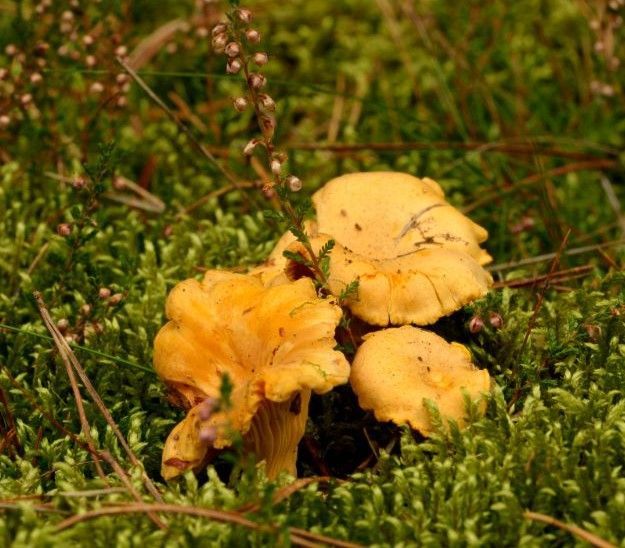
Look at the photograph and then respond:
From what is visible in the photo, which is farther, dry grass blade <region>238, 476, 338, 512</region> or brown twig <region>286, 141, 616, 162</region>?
brown twig <region>286, 141, 616, 162</region>

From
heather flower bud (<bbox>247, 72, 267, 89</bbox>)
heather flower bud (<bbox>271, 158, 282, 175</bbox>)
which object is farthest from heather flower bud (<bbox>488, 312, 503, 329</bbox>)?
heather flower bud (<bbox>247, 72, 267, 89</bbox>)

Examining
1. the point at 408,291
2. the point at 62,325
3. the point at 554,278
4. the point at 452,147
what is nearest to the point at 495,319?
the point at 408,291

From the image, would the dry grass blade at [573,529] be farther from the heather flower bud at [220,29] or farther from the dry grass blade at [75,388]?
the heather flower bud at [220,29]

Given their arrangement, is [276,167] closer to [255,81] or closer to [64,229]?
[255,81]

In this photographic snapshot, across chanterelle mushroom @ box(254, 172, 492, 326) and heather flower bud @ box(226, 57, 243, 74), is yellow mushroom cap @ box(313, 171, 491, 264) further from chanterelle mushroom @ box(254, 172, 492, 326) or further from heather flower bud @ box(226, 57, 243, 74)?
A: heather flower bud @ box(226, 57, 243, 74)

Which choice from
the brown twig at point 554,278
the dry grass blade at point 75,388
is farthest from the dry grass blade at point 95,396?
the brown twig at point 554,278

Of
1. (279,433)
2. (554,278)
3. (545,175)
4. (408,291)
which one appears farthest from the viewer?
(545,175)

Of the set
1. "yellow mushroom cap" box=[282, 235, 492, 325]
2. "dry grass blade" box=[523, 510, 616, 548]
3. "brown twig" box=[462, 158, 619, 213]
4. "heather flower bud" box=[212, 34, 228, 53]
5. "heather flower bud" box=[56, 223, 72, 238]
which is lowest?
"dry grass blade" box=[523, 510, 616, 548]
